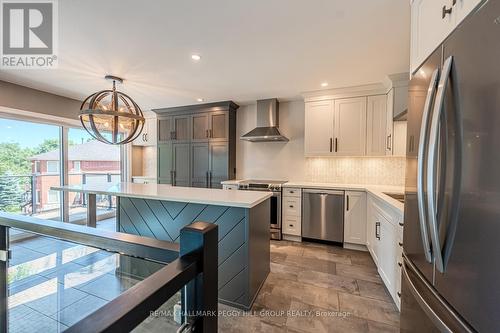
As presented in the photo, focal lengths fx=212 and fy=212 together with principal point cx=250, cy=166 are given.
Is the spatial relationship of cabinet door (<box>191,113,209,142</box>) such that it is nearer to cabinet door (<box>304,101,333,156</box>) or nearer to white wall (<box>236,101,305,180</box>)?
white wall (<box>236,101,305,180</box>)

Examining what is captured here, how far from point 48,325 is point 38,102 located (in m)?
3.68

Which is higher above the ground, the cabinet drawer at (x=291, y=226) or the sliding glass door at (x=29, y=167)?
the sliding glass door at (x=29, y=167)

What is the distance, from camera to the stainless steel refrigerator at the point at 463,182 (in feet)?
2.23

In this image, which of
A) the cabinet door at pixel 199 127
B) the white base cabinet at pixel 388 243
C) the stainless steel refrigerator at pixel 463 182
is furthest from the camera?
the cabinet door at pixel 199 127

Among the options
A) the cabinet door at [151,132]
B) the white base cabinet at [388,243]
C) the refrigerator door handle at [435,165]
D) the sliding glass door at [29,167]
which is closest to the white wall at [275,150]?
the white base cabinet at [388,243]

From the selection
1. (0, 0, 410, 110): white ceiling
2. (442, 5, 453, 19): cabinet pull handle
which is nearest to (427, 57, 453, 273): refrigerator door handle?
(442, 5, 453, 19): cabinet pull handle

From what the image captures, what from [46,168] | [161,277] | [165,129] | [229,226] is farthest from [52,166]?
[161,277]

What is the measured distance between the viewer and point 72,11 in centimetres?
180

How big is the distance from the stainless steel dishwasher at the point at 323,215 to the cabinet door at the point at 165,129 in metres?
3.35

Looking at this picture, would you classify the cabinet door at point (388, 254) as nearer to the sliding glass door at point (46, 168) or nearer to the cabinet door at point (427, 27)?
the cabinet door at point (427, 27)

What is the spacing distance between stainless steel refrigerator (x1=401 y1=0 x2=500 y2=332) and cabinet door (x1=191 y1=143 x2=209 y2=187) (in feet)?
13.2

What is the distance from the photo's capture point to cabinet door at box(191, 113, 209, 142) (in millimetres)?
4598

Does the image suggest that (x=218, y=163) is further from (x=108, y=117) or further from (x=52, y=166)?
(x=52, y=166)

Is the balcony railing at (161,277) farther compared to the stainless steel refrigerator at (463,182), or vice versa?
the stainless steel refrigerator at (463,182)
